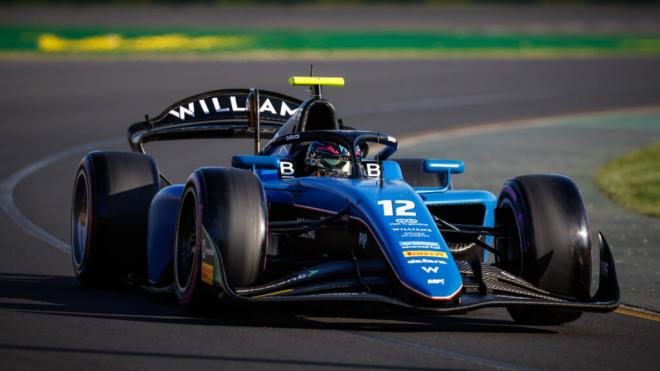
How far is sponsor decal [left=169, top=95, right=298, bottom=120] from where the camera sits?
40.2ft

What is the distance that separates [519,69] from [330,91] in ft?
35.6

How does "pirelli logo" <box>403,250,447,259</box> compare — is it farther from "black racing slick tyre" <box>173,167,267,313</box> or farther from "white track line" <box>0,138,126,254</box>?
"white track line" <box>0,138,126,254</box>

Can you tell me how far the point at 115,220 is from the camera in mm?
10211

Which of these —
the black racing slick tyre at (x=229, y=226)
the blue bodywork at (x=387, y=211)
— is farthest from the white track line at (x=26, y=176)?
the black racing slick tyre at (x=229, y=226)

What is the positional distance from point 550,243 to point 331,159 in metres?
1.79

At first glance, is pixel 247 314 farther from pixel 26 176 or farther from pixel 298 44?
pixel 298 44

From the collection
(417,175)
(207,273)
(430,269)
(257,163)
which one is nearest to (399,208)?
(430,269)

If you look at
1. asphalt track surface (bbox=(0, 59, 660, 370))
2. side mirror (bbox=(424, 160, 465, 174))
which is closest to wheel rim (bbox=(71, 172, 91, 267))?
asphalt track surface (bbox=(0, 59, 660, 370))

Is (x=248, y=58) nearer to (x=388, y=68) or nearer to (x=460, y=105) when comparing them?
(x=388, y=68)

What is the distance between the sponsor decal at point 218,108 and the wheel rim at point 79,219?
1.58 m

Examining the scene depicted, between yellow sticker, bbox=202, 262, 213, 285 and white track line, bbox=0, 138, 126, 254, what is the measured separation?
3.93 meters

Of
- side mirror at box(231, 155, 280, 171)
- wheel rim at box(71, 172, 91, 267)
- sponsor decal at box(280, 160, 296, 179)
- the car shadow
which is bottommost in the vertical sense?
the car shadow

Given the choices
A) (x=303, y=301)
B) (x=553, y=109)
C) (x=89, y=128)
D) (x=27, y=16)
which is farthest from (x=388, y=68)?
(x=303, y=301)

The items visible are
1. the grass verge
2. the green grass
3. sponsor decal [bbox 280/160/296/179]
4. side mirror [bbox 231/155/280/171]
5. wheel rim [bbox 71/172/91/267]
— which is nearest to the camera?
side mirror [bbox 231/155/280/171]
